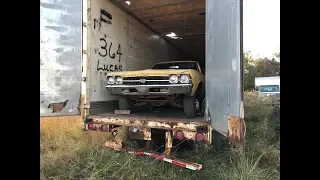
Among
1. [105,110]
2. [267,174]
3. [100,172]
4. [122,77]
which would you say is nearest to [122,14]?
[122,77]

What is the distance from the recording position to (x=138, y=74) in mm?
4074

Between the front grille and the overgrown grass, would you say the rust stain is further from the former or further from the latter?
the front grille

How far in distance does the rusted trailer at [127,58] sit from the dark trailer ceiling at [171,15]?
0.02 m

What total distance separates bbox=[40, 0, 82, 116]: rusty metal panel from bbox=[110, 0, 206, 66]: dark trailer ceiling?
1.11 metres

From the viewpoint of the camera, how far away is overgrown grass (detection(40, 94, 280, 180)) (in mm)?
3652

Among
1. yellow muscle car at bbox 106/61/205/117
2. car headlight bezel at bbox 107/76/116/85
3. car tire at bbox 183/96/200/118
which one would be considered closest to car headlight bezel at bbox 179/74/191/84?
yellow muscle car at bbox 106/61/205/117

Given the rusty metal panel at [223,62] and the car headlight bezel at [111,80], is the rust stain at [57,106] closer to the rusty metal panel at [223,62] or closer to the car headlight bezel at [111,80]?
the car headlight bezel at [111,80]

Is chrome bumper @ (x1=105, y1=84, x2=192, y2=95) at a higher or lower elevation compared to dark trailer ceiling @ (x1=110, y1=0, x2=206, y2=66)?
lower

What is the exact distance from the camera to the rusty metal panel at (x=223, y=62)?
279 centimetres

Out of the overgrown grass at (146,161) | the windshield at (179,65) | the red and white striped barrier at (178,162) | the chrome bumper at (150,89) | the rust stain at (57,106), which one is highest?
the windshield at (179,65)

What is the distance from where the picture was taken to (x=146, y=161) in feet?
12.7

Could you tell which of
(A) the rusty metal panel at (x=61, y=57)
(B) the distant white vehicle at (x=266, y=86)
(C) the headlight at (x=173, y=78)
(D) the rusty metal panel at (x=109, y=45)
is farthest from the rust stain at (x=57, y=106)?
(B) the distant white vehicle at (x=266, y=86)

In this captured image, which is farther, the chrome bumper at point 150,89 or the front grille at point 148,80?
the front grille at point 148,80

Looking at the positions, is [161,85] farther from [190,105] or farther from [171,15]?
[171,15]
